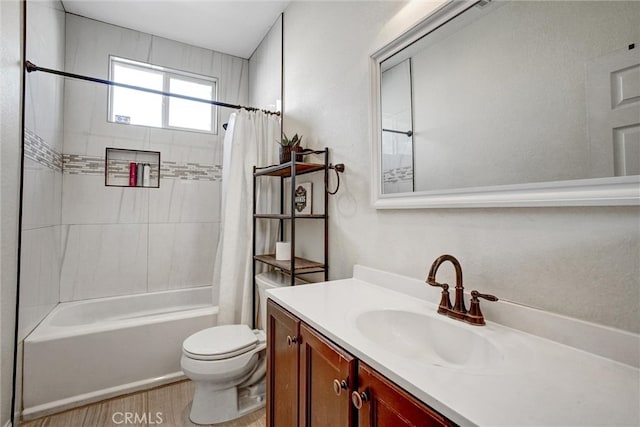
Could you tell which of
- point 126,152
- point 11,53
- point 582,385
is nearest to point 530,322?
point 582,385

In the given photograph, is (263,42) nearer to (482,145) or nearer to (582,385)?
(482,145)

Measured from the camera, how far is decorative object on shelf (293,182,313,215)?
1885mm

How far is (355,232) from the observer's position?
147 cm

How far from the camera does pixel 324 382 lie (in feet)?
2.69

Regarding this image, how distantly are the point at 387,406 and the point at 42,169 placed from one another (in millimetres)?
2470

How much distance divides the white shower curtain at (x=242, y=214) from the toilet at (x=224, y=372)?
0.33 metres

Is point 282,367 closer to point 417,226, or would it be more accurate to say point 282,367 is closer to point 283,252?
point 417,226

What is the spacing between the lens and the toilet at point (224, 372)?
1517 millimetres

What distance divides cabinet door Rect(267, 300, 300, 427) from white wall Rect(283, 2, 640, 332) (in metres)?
0.51

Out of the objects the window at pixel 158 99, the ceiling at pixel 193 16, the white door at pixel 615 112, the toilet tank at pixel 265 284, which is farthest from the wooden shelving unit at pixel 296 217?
the ceiling at pixel 193 16

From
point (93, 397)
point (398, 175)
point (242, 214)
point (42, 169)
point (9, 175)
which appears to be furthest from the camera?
point (242, 214)

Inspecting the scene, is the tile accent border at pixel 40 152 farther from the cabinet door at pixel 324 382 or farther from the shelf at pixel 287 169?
the cabinet door at pixel 324 382

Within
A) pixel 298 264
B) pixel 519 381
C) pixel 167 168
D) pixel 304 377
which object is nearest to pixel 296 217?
pixel 298 264

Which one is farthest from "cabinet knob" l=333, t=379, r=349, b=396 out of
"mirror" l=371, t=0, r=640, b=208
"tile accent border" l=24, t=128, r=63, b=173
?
"tile accent border" l=24, t=128, r=63, b=173
